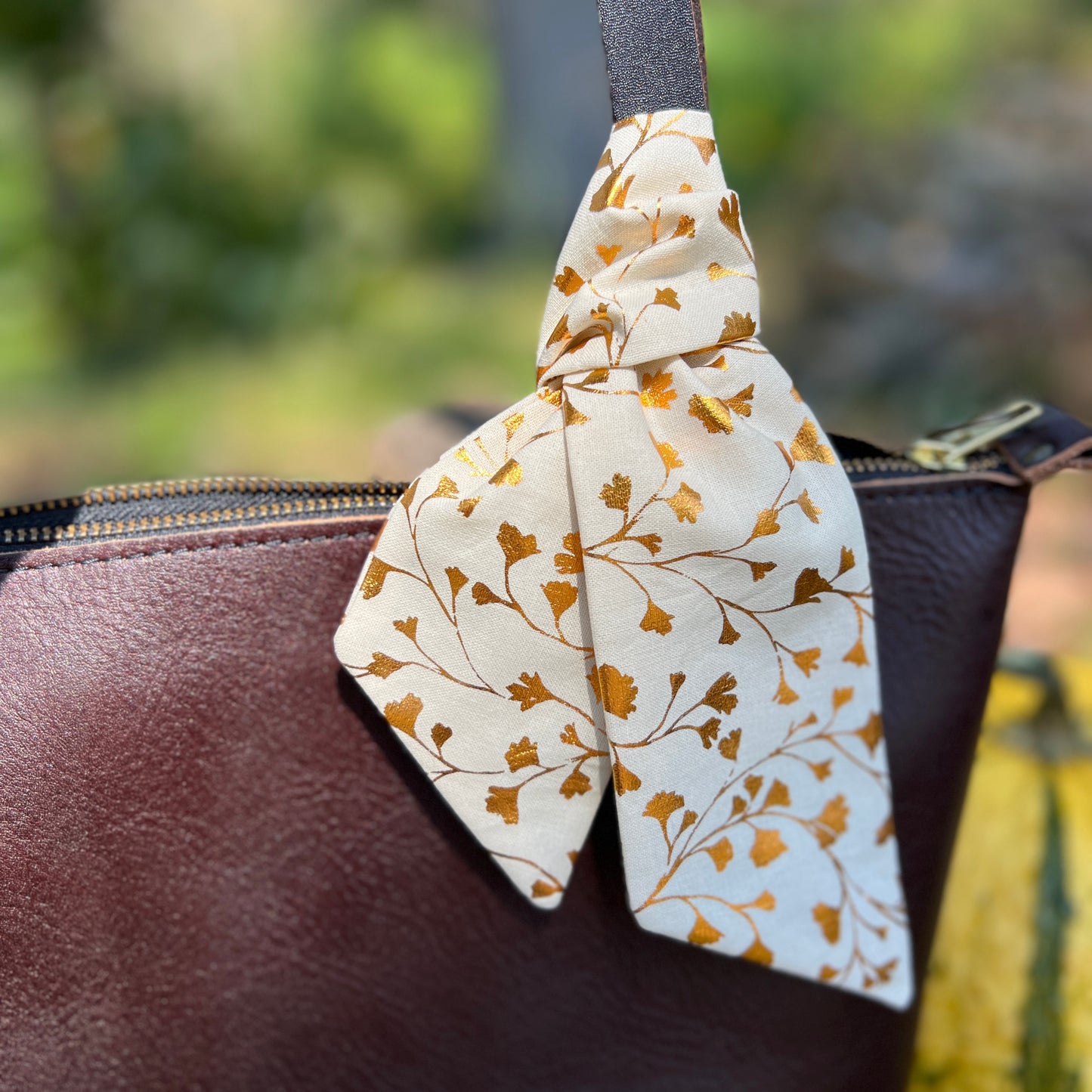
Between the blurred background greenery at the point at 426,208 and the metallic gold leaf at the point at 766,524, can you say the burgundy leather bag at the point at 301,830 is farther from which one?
the blurred background greenery at the point at 426,208

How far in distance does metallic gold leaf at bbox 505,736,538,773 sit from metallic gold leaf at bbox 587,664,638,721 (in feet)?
0.14

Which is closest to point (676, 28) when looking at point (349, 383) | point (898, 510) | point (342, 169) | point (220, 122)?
point (898, 510)

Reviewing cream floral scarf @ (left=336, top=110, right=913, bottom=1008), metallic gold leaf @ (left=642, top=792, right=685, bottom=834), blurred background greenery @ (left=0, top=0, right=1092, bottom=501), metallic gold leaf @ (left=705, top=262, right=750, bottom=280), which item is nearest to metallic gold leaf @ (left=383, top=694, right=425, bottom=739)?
cream floral scarf @ (left=336, top=110, right=913, bottom=1008)

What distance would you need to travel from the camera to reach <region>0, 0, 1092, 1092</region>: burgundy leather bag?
1.30 ft

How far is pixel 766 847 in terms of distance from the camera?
1.46 feet

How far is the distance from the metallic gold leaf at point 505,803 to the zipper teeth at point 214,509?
13 centimetres

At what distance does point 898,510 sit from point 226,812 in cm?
34

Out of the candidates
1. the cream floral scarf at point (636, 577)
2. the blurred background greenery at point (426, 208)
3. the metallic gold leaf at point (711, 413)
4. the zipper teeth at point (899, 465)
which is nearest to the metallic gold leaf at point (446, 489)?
the cream floral scarf at point (636, 577)

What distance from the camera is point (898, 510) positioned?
1.55ft

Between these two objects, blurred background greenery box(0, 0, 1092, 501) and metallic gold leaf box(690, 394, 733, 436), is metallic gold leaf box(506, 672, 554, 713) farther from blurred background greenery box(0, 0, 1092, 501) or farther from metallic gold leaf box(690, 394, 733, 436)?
blurred background greenery box(0, 0, 1092, 501)

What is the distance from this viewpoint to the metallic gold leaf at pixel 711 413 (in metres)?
0.39

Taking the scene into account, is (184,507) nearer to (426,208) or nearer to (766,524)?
(766,524)

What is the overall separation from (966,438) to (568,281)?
10.0 inches

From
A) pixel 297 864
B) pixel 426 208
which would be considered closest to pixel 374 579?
pixel 297 864
